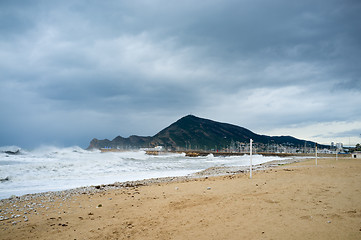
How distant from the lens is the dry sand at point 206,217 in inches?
192

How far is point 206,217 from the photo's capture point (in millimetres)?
6098

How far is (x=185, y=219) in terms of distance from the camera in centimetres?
614

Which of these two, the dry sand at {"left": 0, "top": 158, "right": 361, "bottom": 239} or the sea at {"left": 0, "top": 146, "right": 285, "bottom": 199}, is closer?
the dry sand at {"left": 0, "top": 158, "right": 361, "bottom": 239}

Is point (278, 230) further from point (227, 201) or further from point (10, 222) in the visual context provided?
point (10, 222)

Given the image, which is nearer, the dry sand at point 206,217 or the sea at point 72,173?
the dry sand at point 206,217

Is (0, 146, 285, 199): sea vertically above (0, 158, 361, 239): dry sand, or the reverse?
(0, 158, 361, 239): dry sand

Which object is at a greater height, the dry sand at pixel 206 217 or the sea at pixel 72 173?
the dry sand at pixel 206 217

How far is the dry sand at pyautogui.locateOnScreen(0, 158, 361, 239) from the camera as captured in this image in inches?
192

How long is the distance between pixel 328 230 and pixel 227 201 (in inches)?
128

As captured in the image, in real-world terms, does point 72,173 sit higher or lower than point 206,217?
lower

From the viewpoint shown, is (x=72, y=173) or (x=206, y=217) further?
(x=72, y=173)

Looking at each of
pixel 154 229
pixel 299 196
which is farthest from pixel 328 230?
pixel 154 229

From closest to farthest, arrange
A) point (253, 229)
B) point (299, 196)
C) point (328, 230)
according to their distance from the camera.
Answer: point (328, 230)
point (253, 229)
point (299, 196)

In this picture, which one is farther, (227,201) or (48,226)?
(227,201)
